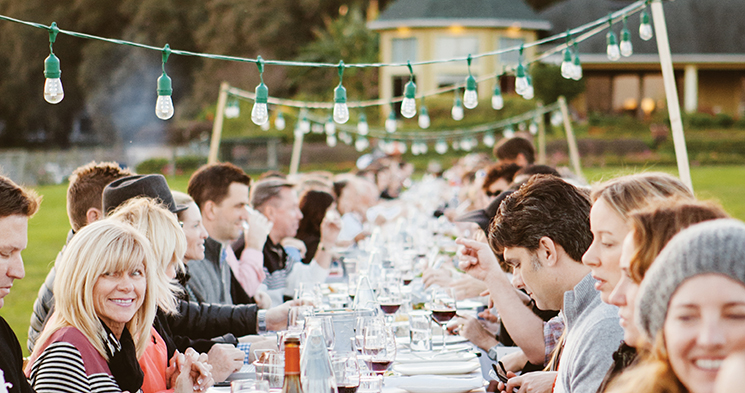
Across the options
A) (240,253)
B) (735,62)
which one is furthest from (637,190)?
(735,62)

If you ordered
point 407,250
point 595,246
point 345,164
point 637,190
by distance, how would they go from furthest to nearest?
point 345,164
point 407,250
point 595,246
point 637,190

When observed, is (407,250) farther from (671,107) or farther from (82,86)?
(82,86)

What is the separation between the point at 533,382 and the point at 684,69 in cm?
3152

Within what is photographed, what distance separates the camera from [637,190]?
6.14 feet

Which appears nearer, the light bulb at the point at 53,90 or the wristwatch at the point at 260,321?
the light bulb at the point at 53,90

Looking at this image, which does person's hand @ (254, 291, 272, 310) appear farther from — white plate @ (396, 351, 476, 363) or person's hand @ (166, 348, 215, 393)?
person's hand @ (166, 348, 215, 393)

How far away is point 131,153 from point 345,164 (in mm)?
12689

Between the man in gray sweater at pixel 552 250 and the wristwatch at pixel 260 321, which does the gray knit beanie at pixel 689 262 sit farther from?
the wristwatch at pixel 260 321

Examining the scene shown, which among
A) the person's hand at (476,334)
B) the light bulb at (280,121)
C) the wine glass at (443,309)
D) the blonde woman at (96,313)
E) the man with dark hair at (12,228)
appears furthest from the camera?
the light bulb at (280,121)

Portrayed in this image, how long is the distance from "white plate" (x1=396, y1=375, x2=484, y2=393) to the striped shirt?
931 mm

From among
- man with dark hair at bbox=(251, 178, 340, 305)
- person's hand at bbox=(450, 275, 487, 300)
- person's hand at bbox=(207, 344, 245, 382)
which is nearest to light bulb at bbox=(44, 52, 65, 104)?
person's hand at bbox=(207, 344, 245, 382)

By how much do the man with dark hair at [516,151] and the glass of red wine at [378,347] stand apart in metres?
3.91

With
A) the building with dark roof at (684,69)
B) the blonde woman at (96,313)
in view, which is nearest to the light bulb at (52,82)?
the blonde woman at (96,313)

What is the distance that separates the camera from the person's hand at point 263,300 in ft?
13.1
